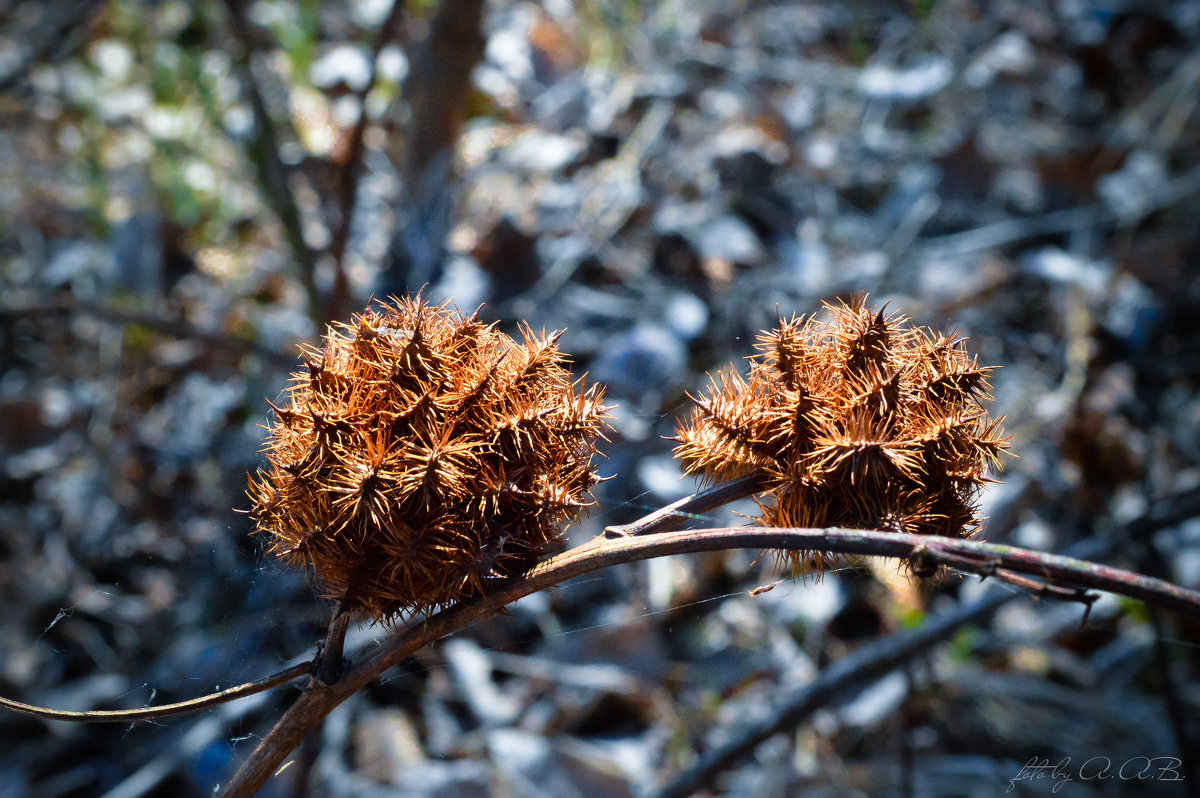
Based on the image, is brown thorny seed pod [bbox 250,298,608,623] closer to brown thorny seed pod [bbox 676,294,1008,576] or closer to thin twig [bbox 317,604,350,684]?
thin twig [bbox 317,604,350,684]

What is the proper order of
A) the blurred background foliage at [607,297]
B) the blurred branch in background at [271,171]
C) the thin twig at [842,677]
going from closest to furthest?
the thin twig at [842,677], the blurred background foliage at [607,297], the blurred branch in background at [271,171]

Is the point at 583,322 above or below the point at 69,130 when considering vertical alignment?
below

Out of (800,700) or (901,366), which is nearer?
(901,366)

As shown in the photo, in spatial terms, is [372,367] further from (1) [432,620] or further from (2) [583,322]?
(2) [583,322]

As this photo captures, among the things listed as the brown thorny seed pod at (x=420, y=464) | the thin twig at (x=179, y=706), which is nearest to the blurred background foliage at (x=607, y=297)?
the thin twig at (x=179, y=706)

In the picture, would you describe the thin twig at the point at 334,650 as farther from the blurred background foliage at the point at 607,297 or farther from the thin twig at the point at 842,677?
the thin twig at the point at 842,677

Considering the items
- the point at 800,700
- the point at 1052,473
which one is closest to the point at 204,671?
the point at 800,700

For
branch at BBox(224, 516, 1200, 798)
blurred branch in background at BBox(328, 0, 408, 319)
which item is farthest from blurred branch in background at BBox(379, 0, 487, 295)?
branch at BBox(224, 516, 1200, 798)
